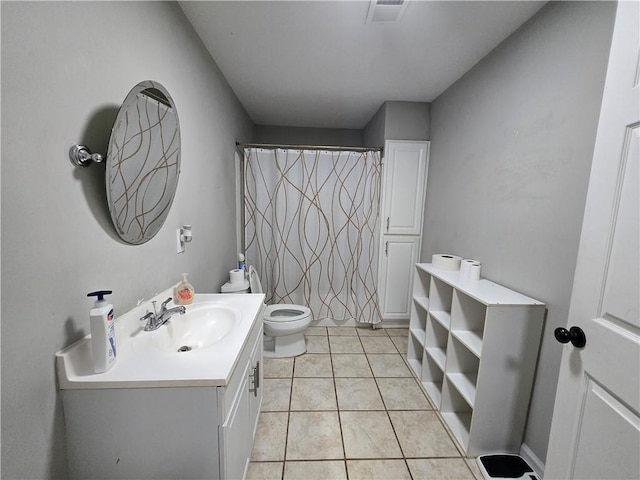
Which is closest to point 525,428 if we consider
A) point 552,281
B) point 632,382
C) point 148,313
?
point 552,281

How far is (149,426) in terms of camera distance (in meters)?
0.79

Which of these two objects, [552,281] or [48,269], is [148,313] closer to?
[48,269]

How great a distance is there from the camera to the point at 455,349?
5.42ft

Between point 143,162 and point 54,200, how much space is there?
16.0 inches

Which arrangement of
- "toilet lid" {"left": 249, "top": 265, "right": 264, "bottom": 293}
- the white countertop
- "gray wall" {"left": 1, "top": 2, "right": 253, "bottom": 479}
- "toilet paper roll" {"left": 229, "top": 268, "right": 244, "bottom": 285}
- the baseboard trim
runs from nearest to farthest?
"gray wall" {"left": 1, "top": 2, "right": 253, "bottom": 479}, the white countertop, the baseboard trim, "toilet paper roll" {"left": 229, "top": 268, "right": 244, "bottom": 285}, "toilet lid" {"left": 249, "top": 265, "right": 264, "bottom": 293}

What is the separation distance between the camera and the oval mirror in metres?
0.92

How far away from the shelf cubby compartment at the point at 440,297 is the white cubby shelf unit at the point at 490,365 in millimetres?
199

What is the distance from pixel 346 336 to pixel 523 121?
7.25 feet

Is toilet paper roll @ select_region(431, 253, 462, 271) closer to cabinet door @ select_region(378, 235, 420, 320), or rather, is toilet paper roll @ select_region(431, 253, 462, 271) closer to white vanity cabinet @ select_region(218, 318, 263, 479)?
cabinet door @ select_region(378, 235, 420, 320)

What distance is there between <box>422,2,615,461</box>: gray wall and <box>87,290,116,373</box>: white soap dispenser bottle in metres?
1.78

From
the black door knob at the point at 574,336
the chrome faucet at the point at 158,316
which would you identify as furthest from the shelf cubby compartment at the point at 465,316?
the chrome faucet at the point at 158,316

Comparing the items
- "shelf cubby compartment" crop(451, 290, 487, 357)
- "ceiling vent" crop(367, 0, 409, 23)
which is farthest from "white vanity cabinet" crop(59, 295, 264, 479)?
"ceiling vent" crop(367, 0, 409, 23)

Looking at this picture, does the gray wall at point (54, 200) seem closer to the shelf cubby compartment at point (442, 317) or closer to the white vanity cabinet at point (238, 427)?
the white vanity cabinet at point (238, 427)

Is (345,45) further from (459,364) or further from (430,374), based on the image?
(430,374)
